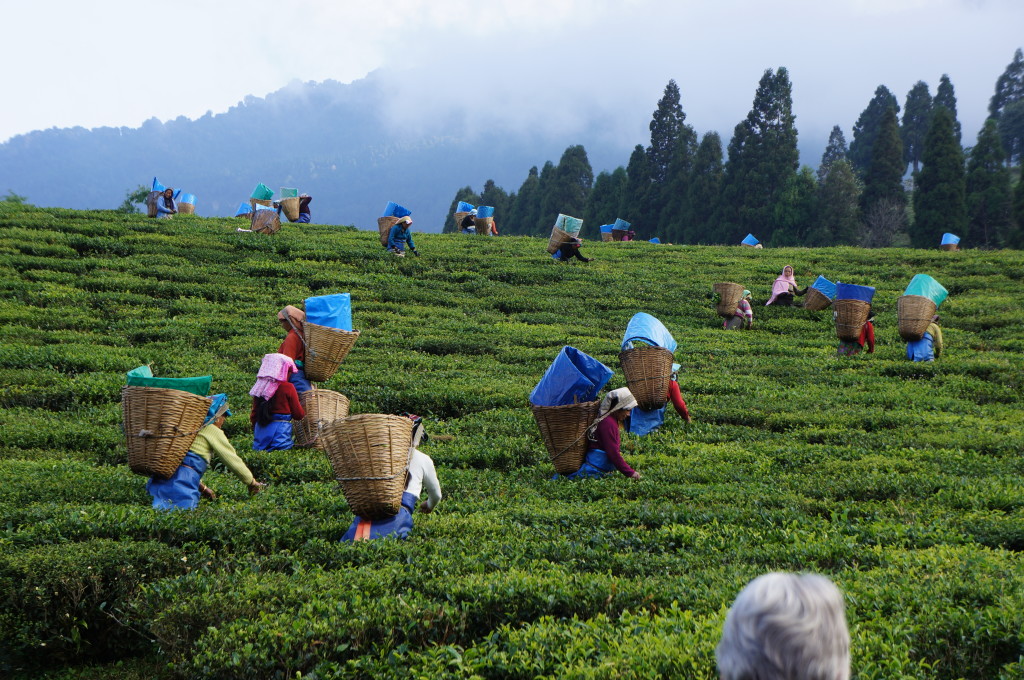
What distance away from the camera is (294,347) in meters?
11.4

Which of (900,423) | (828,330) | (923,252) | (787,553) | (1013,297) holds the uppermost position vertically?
(923,252)

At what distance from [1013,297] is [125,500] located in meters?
23.0

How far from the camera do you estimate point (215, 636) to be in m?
5.33

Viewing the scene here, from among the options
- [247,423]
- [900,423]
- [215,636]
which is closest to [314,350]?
[247,423]

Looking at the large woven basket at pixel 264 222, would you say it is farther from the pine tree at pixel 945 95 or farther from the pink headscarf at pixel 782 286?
the pine tree at pixel 945 95

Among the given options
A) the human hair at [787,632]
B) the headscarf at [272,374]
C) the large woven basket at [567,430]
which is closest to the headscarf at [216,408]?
the headscarf at [272,374]

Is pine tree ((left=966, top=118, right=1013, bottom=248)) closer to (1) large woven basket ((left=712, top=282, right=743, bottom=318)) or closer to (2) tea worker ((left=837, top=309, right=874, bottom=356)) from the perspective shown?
(1) large woven basket ((left=712, top=282, right=743, bottom=318))

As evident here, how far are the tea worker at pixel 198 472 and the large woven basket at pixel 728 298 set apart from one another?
1440cm

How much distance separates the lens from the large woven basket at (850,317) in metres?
16.9

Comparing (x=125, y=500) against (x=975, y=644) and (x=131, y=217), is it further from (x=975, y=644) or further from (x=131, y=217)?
(x=131, y=217)

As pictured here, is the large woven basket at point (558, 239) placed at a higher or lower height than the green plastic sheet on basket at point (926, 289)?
higher

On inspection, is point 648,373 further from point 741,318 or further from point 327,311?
point 741,318

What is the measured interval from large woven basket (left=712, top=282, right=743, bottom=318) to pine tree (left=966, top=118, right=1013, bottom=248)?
3224 cm

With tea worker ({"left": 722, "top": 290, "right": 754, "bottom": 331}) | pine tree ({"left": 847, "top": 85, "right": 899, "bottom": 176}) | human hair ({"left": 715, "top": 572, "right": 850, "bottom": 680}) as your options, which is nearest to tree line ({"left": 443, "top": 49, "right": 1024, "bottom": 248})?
pine tree ({"left": 847, "top": 85, "right": 899, "bottom": 176})
